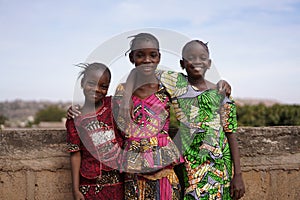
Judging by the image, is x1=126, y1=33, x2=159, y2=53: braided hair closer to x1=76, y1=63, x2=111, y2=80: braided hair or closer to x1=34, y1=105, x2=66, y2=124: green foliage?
x1=76, y1=63, x2=111, y2=80: braided hair

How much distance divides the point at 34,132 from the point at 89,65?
0.80 meters

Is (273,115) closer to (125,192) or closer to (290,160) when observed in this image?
(290,160)

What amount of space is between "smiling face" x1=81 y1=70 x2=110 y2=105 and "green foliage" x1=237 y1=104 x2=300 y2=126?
39.0ft

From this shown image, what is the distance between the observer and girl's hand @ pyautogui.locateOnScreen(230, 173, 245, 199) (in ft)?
8.74

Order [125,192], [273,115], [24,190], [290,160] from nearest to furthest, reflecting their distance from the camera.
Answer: [125,192], [24,190], [290,160], [273,115]

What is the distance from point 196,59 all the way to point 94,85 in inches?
28.3

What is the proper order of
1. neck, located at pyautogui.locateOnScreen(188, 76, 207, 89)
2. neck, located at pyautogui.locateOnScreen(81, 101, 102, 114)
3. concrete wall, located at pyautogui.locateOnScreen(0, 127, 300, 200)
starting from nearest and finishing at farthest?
neck, located at pyautogui.locateOnScreen(81, 101, 102, 114) < neck, located at pyautogui.locateOnScreen(188, 76, 207, 89) < concrete wall, located at pyautogui.locateOnScreen(0, 127, 300, 200)

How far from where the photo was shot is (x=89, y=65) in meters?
2.63

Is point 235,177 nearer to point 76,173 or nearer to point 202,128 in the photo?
point 202,128

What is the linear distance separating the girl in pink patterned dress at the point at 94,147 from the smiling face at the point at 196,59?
1.87 ft

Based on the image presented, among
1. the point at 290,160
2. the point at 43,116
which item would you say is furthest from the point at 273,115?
the point at 43,116

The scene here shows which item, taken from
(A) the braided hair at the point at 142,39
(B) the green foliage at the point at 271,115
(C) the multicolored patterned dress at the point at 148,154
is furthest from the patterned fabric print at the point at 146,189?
(B) the green foliage at the point at 271,115

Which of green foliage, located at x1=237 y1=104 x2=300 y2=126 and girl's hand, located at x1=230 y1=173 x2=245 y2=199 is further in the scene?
green foliage, located at x1=237 y1=104 x2=300 y2=126

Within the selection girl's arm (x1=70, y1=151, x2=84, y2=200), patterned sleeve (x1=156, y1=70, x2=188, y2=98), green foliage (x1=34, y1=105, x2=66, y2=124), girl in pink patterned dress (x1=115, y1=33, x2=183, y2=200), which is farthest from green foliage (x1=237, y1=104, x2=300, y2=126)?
green foliage (x1=34, y1=105, x2=66, y2=124)
